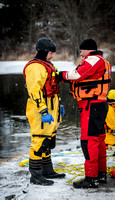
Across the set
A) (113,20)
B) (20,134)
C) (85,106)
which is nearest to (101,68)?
(85,106)

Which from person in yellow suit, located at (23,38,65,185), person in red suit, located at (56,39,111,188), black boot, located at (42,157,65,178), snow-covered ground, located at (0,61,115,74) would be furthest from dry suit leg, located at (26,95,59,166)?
snow-covered ground, located at (0,61,115,74)

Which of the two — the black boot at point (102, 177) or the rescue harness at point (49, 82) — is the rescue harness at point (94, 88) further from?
the black boot at point (102, 177)

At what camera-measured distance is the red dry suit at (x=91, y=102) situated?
3342mm

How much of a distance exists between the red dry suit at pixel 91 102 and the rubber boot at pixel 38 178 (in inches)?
20.0

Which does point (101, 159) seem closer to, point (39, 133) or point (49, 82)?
point (39, 133)

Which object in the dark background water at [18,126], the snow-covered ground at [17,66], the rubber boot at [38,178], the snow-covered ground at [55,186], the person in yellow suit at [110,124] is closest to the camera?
the snow-covered ground at [55,186]

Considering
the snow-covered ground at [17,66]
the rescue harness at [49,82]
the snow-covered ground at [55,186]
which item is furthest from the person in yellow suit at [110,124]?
the snow-covered ground at [17,66]

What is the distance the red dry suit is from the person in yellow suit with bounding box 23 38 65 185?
31 centimetres

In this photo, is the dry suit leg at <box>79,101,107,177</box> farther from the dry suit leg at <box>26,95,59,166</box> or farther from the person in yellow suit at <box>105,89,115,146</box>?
the person in yellow suit at <box>105,89,115,146</box>

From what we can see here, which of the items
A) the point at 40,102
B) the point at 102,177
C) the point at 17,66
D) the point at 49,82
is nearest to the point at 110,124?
the point at 102,177

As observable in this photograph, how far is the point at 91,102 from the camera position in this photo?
3367 mm

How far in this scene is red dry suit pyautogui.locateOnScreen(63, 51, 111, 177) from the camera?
334 centimetres

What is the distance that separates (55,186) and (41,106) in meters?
0.99

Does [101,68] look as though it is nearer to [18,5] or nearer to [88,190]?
[88,190]
